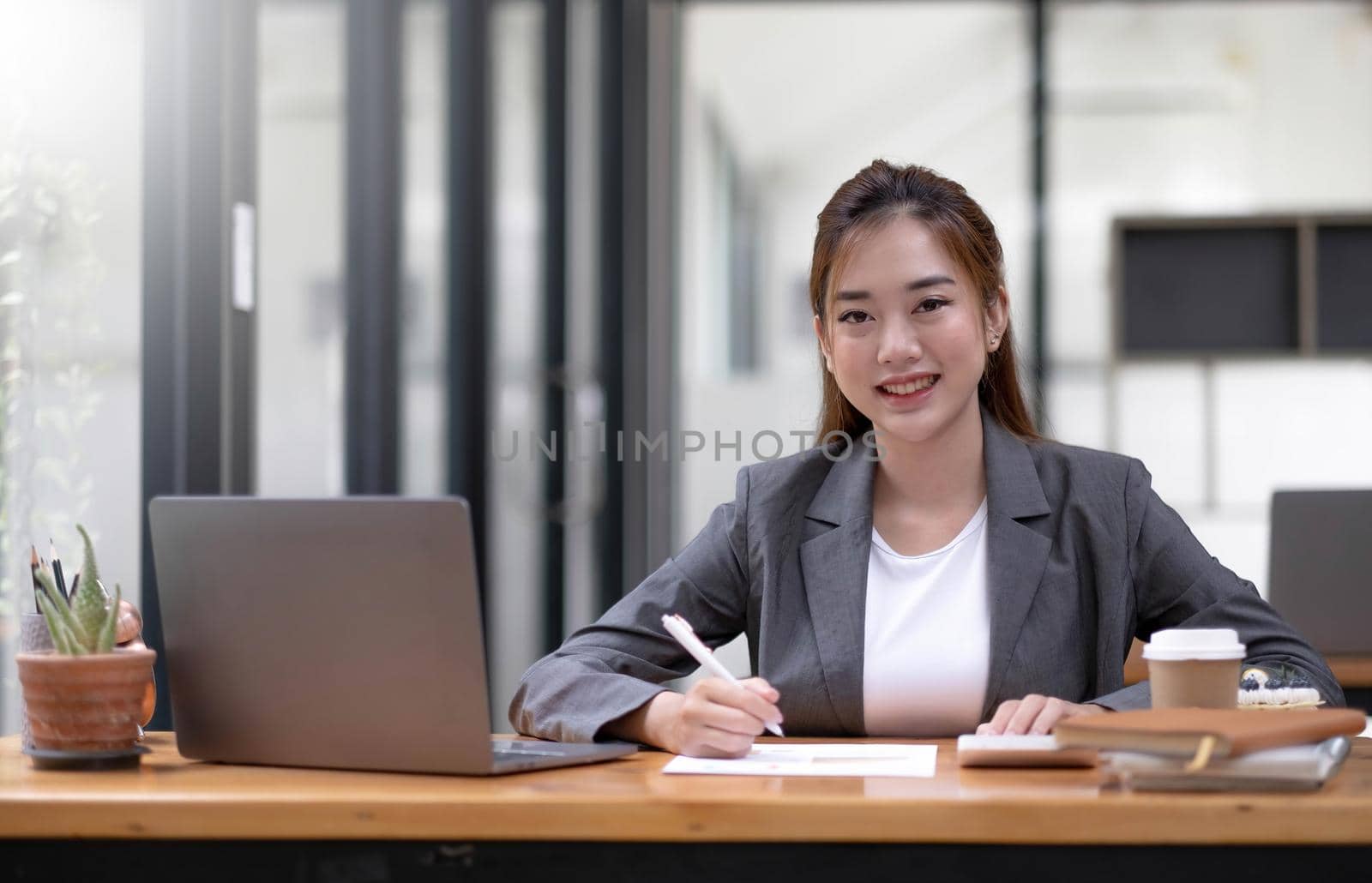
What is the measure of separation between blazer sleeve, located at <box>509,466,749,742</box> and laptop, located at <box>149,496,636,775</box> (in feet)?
0.50

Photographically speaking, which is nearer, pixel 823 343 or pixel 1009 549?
pixel 1009 549

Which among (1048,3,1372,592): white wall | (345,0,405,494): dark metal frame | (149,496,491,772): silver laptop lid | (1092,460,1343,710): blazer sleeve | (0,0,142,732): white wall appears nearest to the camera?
(149,496,491,772): silver laptop lid

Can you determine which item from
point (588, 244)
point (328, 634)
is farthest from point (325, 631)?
point (588, 244)

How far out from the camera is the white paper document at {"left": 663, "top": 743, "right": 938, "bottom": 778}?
1299 millimetres

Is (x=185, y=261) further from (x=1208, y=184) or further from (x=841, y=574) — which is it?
(x=1208, y=184)

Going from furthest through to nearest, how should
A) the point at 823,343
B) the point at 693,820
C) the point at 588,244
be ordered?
the point at 588,244
the point at 823,343
the point at 693,820

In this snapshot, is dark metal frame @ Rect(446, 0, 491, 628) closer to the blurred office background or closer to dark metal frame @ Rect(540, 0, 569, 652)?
the blurred office background

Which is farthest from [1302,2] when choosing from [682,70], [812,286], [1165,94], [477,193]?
[812,286]

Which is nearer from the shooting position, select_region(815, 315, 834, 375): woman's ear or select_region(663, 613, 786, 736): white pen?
select_region(663, 613, 786, 736): white pen

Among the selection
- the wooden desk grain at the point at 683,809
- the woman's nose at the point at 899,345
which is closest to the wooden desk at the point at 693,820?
the wooden desk grain at the point at 683,809

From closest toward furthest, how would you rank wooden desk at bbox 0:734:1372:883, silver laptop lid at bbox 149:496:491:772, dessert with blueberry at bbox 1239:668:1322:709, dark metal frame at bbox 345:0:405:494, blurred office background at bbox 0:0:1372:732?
wooden desk at bbox 0:734:1372:883
silver laptop lid at bbox 149:496:491:772
dessert with blueberry at bbox 1239:668:1322:709
blurred office background at bbox 0:0:1372:732
dark metal frame at bbox 345:0:405:494

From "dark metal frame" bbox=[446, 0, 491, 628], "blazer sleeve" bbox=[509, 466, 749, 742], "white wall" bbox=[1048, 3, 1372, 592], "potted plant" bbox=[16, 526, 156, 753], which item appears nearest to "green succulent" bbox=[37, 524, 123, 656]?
"potted plant" bbox=[16, 526, 156, 753]

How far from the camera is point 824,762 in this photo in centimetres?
136

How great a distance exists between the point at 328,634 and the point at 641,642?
544 millimetres
